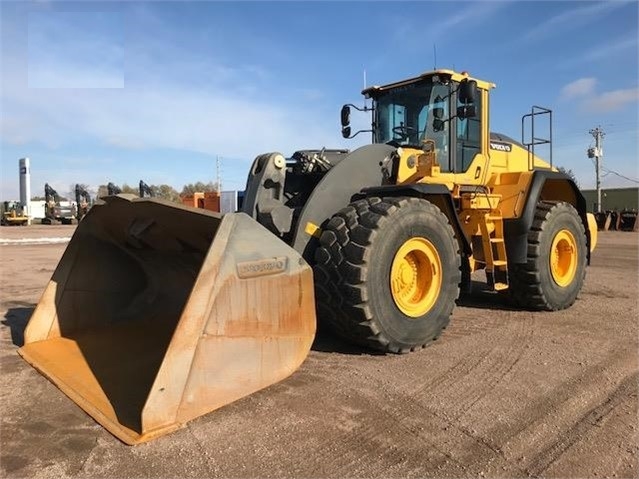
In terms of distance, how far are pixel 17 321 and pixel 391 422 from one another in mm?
4610

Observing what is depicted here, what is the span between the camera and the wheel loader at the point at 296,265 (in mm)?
3299

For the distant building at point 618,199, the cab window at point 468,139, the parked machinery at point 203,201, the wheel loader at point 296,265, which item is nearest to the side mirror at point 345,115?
the wheel loader at point 296,265

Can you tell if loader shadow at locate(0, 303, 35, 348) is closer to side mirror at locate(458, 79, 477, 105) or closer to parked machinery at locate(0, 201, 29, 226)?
side mirror at locate(458, 79, 477, 105)

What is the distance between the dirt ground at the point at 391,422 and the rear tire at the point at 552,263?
4.45 feet

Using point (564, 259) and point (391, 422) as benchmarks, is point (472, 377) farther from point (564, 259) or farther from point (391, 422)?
point (564, 259)

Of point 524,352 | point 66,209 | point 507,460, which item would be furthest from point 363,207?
point 66,209

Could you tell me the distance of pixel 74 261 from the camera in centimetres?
490

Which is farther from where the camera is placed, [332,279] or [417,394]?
[332,279]

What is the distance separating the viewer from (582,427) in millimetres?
3225

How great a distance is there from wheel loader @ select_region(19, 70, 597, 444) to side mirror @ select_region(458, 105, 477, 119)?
3 centimetres

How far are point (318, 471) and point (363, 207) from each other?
2282 millimetres

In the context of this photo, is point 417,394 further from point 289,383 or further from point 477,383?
point 289,383

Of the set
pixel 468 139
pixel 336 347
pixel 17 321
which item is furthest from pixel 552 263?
pixel 17 321

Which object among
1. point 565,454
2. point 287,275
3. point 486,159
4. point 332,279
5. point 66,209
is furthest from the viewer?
point 66,209
